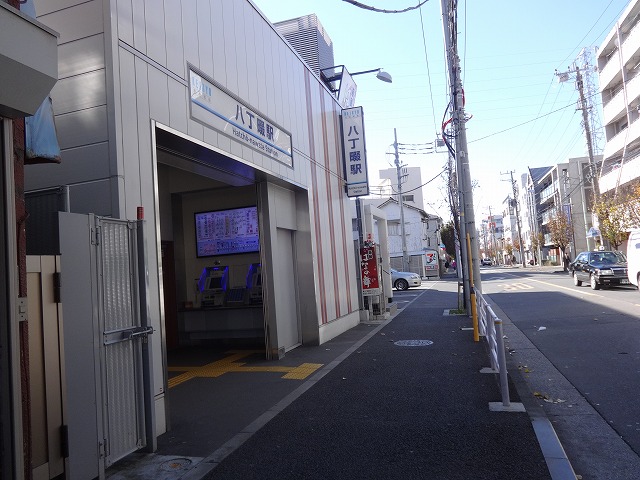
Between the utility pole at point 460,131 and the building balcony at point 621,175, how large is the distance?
2404 centimetres

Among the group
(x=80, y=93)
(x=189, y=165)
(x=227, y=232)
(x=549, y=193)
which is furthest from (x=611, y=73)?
(x=80, y=93)

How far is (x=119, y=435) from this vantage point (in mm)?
4066

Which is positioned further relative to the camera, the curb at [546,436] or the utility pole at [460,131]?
the utility pole at [460,131]

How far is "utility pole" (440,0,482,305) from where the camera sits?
1137 cm

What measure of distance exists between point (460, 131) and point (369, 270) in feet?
15.6

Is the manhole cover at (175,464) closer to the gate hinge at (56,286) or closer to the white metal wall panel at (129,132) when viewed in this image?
the gate hinge at (56,286)

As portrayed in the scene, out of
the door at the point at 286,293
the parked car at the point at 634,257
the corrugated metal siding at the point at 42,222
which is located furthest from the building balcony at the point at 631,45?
the corrugated metal siding at the point at 42,222

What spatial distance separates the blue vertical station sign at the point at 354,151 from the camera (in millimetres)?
13867

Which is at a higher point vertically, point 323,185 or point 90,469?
point 323,185

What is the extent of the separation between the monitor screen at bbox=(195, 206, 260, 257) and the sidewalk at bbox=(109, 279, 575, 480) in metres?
3.51

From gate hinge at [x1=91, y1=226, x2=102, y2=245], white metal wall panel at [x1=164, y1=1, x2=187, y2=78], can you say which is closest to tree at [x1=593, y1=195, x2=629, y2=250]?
white metal wall panel at [x1=164, y1=1, x2=187, y2=78]

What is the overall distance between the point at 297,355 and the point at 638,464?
239 inches

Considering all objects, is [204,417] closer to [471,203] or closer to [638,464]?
[638,464]

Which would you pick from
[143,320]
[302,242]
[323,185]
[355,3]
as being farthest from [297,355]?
[355,3]
